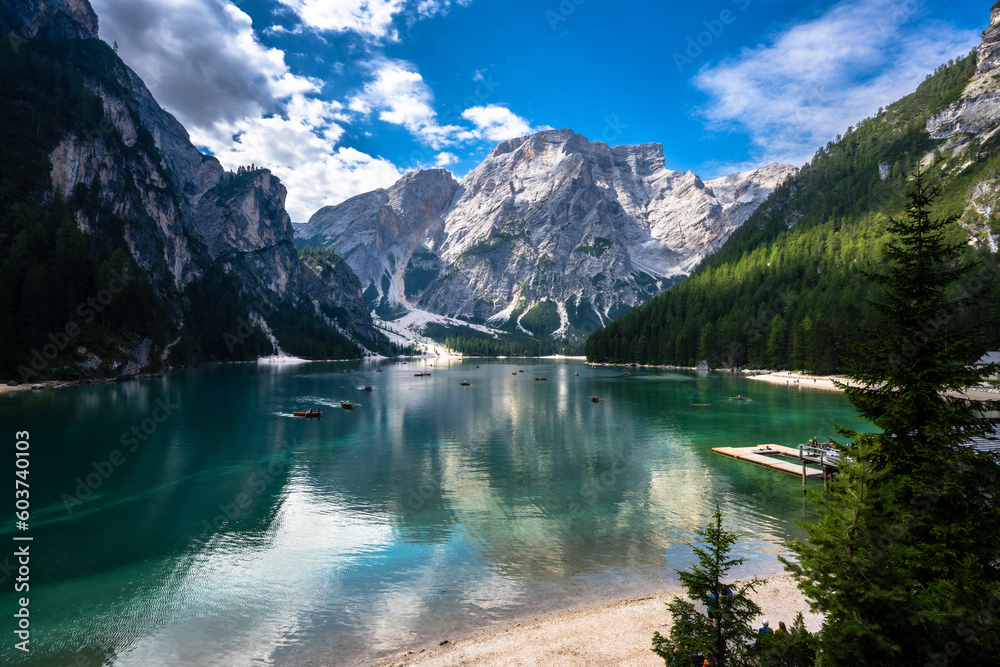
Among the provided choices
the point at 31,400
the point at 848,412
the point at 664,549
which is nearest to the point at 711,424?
the point at 848,412

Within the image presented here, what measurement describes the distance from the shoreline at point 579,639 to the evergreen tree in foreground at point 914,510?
824cm

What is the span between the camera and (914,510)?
41.3 ft

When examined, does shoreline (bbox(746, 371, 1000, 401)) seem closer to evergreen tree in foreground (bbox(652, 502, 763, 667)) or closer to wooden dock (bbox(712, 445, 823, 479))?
wooden dock (bbox(712, 445, 823, 479))

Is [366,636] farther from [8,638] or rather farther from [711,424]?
[711,424]

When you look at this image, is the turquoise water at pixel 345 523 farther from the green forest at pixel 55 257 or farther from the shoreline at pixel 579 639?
the green forest at pixel 55 257

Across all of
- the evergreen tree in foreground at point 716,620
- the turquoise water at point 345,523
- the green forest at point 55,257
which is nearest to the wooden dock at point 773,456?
the turquoise water at point 345,523

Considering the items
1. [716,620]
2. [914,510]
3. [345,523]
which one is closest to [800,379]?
[345,523]

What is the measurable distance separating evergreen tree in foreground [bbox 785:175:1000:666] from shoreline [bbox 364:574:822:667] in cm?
824

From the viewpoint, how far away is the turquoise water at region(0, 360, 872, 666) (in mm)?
21547

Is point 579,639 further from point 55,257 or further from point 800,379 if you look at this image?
point 55,257

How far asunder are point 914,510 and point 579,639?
1316cm

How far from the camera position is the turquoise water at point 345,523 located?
70.7ft

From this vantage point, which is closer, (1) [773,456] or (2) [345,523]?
(2) [345,523]

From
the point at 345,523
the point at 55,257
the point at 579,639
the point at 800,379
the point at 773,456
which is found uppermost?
the point at 55,257
